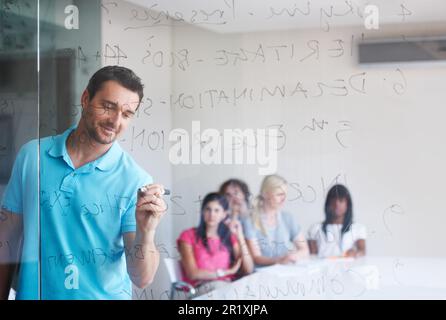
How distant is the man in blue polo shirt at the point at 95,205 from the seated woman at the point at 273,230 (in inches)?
14.5

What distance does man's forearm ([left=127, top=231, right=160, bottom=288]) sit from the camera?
2.66 m

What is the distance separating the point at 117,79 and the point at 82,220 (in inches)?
22.3

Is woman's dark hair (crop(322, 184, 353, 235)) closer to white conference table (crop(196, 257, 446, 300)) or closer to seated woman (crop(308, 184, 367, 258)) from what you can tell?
seated woman (crop(308, 184, 367, 258))

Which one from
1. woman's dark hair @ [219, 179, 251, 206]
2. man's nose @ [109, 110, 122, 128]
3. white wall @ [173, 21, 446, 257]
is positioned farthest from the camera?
man's nose @ [109, 110, 122, 128]

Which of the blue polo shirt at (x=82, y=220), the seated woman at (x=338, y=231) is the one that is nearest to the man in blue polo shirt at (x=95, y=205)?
the blue polo shirt at (x=82, y=220)

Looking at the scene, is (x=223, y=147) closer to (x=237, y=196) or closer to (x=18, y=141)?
(x=237, y=196)

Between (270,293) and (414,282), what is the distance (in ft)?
1.74

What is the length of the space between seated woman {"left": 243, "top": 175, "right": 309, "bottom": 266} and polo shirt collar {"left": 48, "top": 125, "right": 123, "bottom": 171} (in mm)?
573

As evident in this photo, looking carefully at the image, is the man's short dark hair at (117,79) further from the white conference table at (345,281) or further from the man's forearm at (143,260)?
the white conference table at (345,281)

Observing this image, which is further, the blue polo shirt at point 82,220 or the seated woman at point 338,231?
the blue polo shirt at point 82,220

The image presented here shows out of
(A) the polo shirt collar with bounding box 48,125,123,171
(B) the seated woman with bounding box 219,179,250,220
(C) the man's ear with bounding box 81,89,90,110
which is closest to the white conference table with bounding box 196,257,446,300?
(B) the seated woman with bounding box 219,179,250,220

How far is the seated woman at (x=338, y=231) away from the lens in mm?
2520
